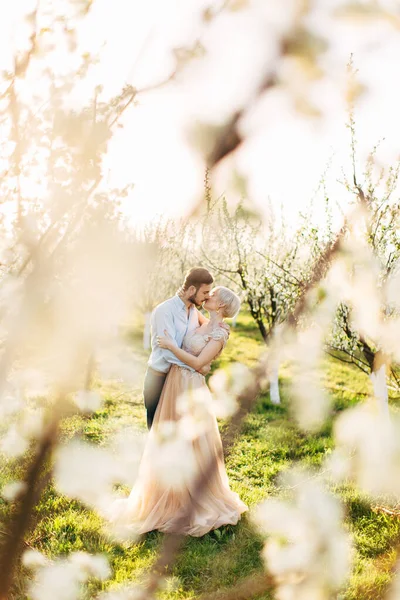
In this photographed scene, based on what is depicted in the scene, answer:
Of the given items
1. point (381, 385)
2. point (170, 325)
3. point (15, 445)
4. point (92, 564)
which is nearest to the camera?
point (92, 564)

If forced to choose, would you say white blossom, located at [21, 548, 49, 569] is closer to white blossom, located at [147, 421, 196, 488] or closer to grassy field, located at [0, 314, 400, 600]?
grassy field, located at [0, 314, 400, 600]

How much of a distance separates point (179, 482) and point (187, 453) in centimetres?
29

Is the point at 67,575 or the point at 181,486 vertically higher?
the point at 67,575

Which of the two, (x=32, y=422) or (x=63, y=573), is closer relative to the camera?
(x=63, y=573)

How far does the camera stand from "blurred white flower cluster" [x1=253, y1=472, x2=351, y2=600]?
2865 mm

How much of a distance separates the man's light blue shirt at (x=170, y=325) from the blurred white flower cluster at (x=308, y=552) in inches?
65.2

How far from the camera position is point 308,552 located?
3.02 m

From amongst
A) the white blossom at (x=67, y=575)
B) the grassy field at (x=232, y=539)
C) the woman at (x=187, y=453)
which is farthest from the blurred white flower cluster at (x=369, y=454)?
the white blossom at (x=67, y=575)

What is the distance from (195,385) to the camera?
4.30 meters

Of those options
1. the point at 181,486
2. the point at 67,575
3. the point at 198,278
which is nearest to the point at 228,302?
the point at 198,278

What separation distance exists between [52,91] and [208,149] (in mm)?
1211

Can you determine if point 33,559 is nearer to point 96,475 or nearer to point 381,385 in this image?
point 96,475

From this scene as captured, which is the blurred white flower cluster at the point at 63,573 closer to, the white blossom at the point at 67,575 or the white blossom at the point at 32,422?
the white blossom at the point at 67,575

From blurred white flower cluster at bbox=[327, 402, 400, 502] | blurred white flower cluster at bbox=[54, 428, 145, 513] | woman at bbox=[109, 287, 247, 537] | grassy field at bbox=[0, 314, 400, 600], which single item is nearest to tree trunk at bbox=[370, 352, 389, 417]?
blurred white flower cluster at bbox=[327, 402, 400, 502]
